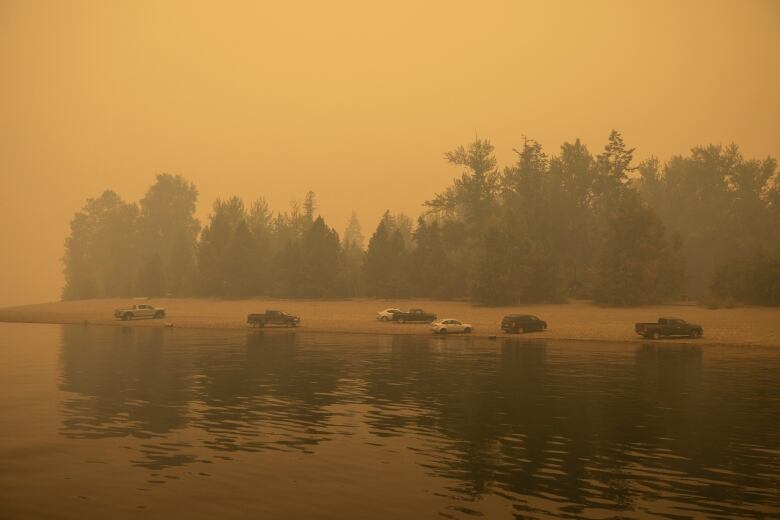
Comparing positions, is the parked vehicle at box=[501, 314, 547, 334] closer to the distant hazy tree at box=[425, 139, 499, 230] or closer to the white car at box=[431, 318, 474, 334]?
the white car at box=[431, 318, 474, 334]

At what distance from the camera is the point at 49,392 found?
92.6 ft

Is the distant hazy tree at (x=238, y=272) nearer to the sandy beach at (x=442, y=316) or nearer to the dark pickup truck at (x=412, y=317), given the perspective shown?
the sandy beach at (x=442, y=316)

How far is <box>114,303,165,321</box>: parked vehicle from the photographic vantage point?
3169 inches

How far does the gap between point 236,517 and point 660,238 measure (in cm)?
7681

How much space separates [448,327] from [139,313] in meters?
41.1

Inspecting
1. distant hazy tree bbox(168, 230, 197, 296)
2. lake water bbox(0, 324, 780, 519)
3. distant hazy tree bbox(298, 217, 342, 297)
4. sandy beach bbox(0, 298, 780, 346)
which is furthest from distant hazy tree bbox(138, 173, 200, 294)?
lake water bbox(0, 324, 780, 519)

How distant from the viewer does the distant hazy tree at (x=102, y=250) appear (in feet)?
428

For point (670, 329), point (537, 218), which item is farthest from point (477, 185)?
point (670, 329)

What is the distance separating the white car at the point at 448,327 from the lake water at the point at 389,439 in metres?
21.5

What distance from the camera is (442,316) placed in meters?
75.0

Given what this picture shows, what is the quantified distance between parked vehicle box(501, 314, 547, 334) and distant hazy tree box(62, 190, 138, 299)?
85.4 m

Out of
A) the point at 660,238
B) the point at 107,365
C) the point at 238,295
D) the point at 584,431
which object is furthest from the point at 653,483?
the point at 238,295

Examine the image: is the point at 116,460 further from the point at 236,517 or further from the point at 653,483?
the point at 653,483

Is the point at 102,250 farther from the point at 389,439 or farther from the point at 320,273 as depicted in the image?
the point at 389,439
